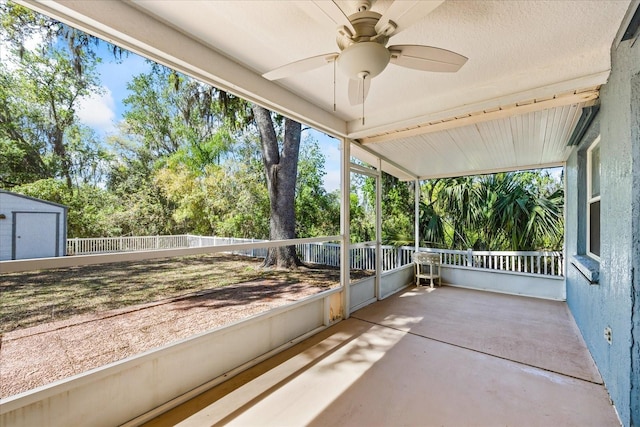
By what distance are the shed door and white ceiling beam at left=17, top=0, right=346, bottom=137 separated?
1.18m

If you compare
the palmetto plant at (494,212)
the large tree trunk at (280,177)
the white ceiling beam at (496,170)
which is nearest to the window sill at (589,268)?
the white ceiling beam at (496,170)

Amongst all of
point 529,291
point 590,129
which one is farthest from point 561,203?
point 590,129

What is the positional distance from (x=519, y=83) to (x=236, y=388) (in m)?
3.46

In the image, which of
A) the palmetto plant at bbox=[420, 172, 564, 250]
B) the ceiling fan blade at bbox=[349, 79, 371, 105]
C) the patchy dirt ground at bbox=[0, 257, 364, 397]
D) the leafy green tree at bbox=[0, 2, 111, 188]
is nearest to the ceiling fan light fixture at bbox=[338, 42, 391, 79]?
the ceiling fan blade at bbox=[349, 79, 371, 105]

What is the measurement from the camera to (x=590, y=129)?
108 inches

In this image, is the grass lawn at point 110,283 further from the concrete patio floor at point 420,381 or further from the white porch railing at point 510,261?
the white porch railing at point 510,261

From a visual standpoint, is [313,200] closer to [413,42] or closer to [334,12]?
[413,42]

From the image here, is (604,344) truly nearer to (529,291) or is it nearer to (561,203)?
(529,291)

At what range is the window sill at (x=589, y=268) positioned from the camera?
2256 millimetres

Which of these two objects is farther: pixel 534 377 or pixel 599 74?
pixel 534 377

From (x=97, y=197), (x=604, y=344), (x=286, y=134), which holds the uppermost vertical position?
(x=286, y=134)

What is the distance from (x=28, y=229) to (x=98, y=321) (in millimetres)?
2133

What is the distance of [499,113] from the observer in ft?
8.63

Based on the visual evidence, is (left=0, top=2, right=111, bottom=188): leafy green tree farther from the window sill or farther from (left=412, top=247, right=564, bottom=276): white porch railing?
(left=412, top=247, right=564, bottom=276): white porch railing
